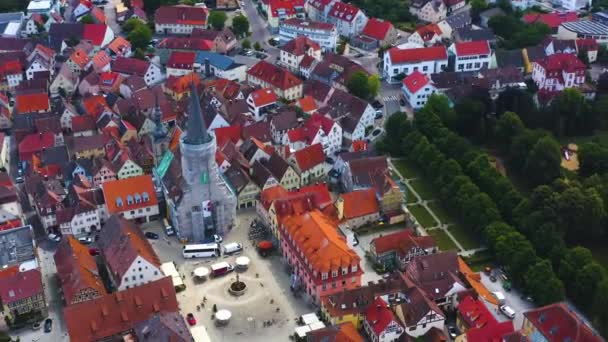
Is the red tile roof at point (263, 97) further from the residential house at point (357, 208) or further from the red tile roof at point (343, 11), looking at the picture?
the red tile roof at point (343, 11)

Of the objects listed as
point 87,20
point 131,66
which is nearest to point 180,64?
point 131,66

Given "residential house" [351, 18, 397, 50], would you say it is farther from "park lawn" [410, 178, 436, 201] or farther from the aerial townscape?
"park lawn" [410, 178, 436, 201]

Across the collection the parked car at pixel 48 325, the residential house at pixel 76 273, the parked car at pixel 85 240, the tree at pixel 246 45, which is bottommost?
the tree at pixel 246 45

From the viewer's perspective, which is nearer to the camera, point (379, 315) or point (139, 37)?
point (379, 315)

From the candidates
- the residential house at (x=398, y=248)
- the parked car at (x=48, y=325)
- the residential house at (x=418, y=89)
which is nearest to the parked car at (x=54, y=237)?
the parked car at (x=48, y=325)

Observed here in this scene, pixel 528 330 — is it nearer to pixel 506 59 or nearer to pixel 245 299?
pixel 245 299

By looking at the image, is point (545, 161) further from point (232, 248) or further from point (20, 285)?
point (20, 285)
